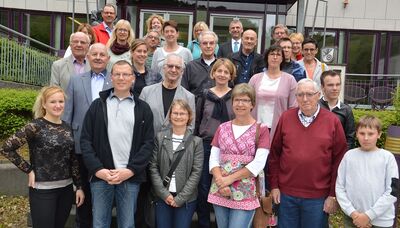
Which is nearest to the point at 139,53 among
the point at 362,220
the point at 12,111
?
the point at 362,220

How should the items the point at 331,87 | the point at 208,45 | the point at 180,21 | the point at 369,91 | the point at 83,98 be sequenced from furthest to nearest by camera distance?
the point at 180,21
the point at 369,91
the point at 208,45
the point at 83,98
the point at 331,87

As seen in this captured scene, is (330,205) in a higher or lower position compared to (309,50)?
lower

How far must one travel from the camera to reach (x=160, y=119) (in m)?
4.35

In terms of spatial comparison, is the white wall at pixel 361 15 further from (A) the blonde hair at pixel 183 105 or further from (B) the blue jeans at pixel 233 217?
(B) the blue jeans at pixel 233 217

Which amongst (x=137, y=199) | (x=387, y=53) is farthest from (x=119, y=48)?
(x=387, y=53)

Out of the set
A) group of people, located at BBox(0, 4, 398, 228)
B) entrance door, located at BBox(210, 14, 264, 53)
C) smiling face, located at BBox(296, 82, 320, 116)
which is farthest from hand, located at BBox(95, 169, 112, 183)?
entrance door, located at BBox(210, 14, 264, 53)

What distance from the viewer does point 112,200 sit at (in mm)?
3982

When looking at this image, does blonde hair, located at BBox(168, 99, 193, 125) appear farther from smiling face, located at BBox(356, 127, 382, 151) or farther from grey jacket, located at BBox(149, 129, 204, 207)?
smiling face, located at BBox(356, 127, 382, 151)

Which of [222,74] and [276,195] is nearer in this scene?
[276,195]

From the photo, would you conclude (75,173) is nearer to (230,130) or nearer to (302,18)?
(230,130)

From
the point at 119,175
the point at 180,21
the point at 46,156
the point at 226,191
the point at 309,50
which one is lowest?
the point at 226,191

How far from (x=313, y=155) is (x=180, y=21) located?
36.8 feet

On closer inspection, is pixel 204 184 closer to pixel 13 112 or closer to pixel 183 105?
pixel 183 105

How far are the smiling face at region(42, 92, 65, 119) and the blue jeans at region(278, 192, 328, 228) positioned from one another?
2.33m
